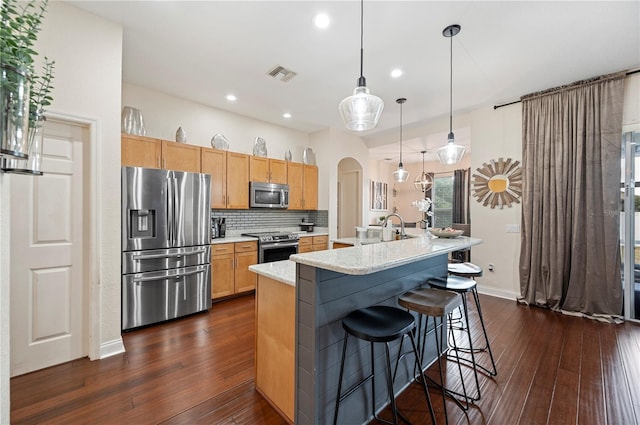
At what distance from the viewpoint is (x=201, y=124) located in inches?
170

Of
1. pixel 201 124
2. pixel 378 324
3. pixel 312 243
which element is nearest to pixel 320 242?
pixel 312 243

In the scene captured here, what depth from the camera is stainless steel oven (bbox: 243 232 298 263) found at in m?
4.28

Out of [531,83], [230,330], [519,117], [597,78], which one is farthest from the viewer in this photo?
[519,117]

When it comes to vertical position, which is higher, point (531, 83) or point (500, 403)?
point (531, 83)

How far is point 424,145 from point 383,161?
2369 millimetres

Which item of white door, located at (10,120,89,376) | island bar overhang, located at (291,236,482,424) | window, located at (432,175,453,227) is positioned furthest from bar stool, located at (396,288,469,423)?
window, located at (432,175,453,227)

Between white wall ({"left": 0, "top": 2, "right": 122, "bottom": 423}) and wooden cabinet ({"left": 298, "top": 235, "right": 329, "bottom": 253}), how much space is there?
291cm

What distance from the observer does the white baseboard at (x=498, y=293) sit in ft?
13.3

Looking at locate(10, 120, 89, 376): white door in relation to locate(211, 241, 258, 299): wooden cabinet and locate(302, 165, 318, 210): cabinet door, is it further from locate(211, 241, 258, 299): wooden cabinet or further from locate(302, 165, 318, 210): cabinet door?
locate(302, 165, 318, 210): cabinet door

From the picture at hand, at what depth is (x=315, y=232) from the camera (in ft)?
18.5

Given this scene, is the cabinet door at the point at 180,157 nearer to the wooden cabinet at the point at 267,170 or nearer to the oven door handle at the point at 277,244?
the wooden cabinet at the point at 267,170

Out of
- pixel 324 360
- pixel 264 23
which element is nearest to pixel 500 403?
pixel 324 360

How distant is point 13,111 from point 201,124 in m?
3.66

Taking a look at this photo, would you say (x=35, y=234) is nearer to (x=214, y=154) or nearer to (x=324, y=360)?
(x=214, y=154)
